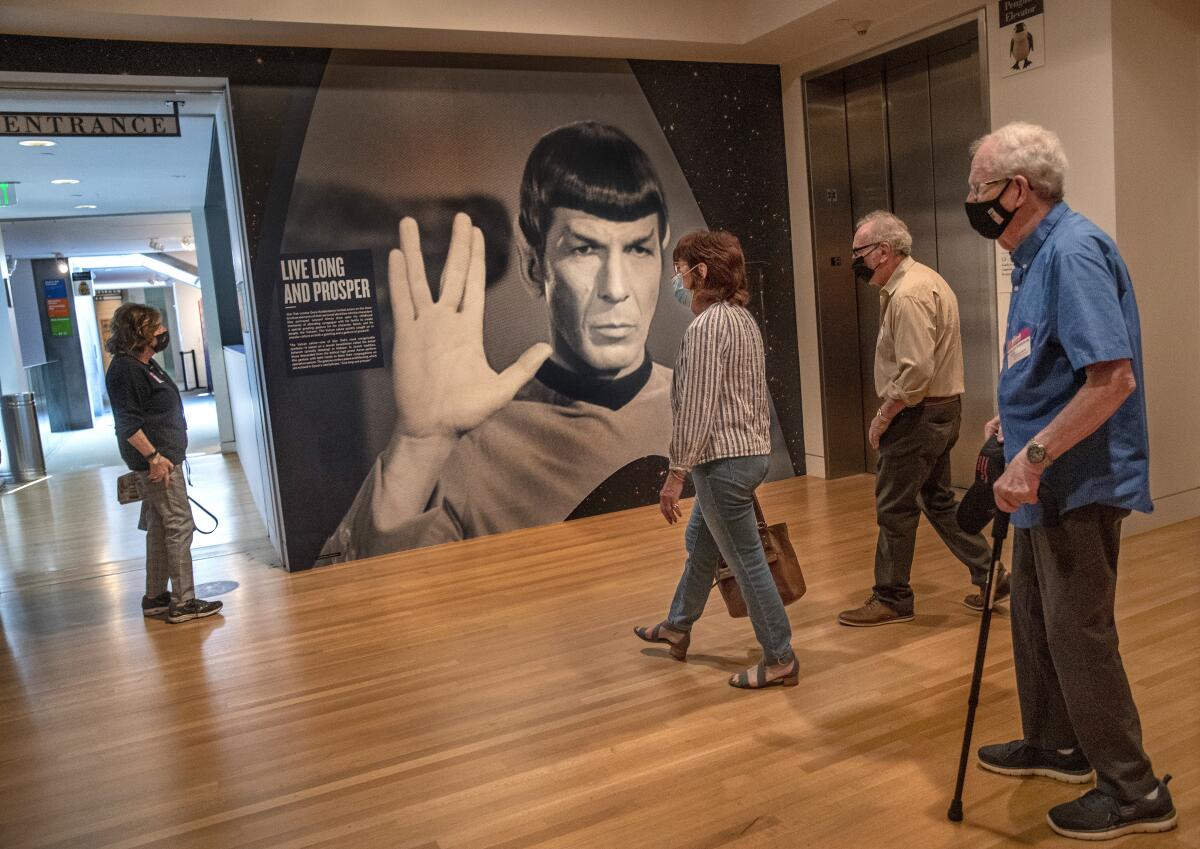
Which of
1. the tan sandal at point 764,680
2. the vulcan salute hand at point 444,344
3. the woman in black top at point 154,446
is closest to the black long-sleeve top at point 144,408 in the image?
the woman in black top at point 154,446

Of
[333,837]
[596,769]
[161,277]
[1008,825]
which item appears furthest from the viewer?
[161,277]

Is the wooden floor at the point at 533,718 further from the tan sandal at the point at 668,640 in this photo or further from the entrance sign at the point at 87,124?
the entrance sign at the point at 87,124

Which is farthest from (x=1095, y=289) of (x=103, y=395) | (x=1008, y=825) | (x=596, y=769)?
(x=103, y=395)

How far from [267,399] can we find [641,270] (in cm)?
247

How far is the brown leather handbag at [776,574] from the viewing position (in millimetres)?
3488

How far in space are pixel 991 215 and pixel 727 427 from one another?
113cm

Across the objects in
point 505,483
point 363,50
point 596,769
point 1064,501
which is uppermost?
point 363,50

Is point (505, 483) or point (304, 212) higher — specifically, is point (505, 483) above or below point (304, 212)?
below

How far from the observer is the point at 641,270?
250 inches

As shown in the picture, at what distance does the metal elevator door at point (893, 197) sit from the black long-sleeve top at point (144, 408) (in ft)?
13.9

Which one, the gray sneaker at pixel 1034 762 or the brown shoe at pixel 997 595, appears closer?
the gray sneaker at pixel 1034 762

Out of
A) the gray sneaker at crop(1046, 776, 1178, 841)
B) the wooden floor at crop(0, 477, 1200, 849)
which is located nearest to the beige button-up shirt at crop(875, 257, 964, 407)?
the wooden floor at crop(0, 477, 1200, 849)

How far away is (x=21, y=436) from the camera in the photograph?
10.3 metres

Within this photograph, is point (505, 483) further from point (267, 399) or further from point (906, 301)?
point (906, 301)
